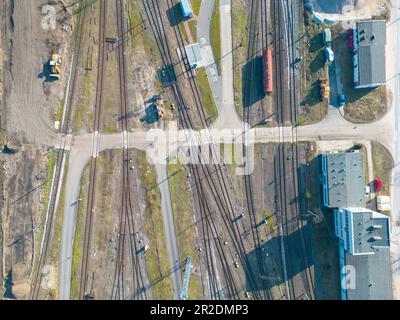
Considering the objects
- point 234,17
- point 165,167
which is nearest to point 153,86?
point 165,167

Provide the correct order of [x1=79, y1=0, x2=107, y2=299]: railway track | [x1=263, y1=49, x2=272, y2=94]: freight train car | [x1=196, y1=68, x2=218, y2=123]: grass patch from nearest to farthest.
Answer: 1. [x1=263, y1=49, x2=272, y2=94]: freight train car
2. [x1=79, y1=0, x2=107, y2=299]: railway track
3. [x1=196, y1=68, x2=218, y2=123]: grass patch

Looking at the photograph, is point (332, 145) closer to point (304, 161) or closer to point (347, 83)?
point (304, 161)

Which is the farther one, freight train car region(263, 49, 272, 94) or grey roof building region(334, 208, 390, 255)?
freight train car region(263, 49, 272, 94)

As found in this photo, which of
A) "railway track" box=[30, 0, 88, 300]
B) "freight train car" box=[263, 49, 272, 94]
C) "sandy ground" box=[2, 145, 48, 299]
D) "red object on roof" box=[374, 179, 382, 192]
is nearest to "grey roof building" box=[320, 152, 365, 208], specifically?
"red object on roof" box=[374, 179, 382, 192]

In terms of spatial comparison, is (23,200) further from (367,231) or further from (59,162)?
(367,231)

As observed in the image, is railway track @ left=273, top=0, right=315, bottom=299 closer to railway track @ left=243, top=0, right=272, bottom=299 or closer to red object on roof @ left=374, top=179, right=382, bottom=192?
railway track @ left=243, top=0, right=272, bottom=299

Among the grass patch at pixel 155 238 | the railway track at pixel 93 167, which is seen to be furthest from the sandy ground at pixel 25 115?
the grass patch at pixel 155 238
